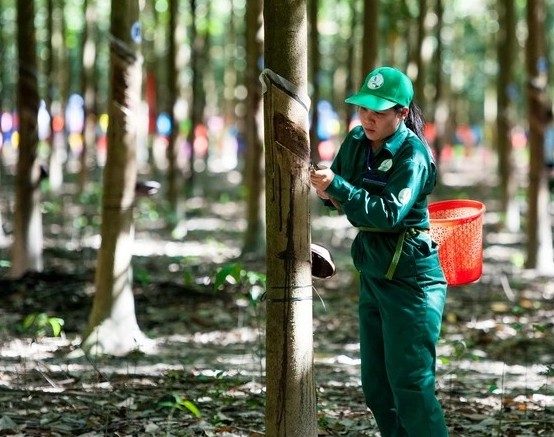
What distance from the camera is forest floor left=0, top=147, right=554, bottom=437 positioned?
17.3 ft

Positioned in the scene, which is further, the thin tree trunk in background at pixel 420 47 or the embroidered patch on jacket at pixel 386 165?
the thin tree trunk in background at pixel 420 47

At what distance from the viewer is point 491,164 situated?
33.1 metres

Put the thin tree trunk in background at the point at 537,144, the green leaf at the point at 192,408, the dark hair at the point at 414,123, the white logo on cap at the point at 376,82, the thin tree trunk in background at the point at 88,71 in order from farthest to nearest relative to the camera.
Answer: the thin tree trunk in background at the point at 88,71 → the thin tree trunk in background at the point at 537,144 → the green leaf at the point at 192,408 → the dark hair at the point at 414,123 → the white logo on cap at the point at 376,82

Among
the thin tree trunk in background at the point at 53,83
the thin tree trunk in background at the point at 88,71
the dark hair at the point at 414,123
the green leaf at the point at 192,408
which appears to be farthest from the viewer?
the thin tree trunk in background at the point at 88,71

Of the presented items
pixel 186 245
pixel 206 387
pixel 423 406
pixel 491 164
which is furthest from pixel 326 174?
pixel 491 164

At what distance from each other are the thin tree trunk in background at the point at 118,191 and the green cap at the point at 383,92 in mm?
3270

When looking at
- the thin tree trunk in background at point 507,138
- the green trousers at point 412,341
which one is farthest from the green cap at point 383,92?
Result: the thin tree trunk in background at point 507,138

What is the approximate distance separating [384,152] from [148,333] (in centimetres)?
434

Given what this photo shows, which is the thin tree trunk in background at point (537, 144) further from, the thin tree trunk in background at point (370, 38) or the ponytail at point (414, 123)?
the ponytail at point (414, 123)

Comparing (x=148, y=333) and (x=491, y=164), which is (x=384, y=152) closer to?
(x=148, y=333)

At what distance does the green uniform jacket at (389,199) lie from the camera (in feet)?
12.4

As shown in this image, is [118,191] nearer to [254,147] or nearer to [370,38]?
[370,38]

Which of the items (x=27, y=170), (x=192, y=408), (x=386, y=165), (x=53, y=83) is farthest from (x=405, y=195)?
(x=53, y=83)

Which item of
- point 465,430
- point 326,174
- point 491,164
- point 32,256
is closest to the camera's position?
point 326,174
